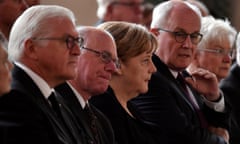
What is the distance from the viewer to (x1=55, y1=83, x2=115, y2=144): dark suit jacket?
3.66 meters

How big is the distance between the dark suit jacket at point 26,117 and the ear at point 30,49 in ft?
0.35

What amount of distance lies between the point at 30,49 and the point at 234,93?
302cm

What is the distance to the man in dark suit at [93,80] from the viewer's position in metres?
3.74

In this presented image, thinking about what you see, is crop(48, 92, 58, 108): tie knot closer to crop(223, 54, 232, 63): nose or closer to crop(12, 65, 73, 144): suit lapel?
crop(12, 65, 73, 144): suit lapel

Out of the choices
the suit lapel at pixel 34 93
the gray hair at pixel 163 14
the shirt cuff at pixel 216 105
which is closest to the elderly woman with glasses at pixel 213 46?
the shirt cuff at pixel 216 105

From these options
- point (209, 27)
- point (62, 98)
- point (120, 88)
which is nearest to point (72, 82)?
point (62, 98)

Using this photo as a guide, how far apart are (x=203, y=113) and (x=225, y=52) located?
80 centimetres

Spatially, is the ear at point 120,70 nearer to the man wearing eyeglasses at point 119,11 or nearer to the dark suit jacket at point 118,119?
the dark suit jacket at point 118,119

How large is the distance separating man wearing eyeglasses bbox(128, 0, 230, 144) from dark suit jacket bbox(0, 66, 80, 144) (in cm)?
116

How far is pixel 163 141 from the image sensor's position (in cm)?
439

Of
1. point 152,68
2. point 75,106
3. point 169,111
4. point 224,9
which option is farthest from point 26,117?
point 224,9

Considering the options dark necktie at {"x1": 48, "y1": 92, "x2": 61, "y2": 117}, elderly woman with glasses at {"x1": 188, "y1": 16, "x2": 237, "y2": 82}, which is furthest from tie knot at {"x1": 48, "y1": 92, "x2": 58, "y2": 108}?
elderly woman with glasses at {"x1": 188, "y1": 16, "x2": 237, "y2": 82}

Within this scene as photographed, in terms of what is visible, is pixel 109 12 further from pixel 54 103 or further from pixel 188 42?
pixel 54 103

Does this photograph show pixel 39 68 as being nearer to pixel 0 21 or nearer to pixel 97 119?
pixel 97 119
